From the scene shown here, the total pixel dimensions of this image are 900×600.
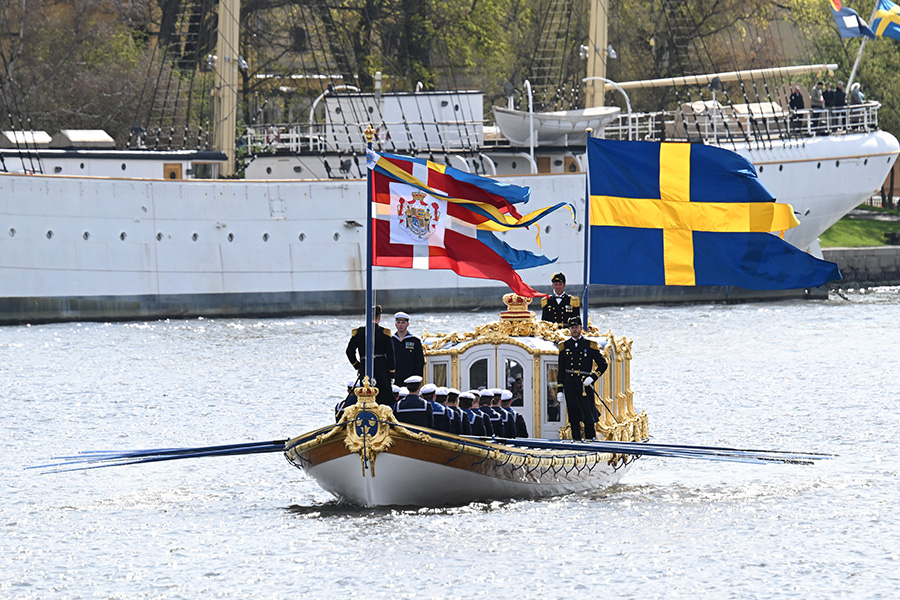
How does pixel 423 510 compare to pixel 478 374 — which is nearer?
pixel 423 510

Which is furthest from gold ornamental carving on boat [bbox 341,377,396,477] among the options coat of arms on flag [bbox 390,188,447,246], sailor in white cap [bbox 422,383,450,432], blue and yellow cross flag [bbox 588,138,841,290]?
blue and yellow cross flag [bbox 588,138,841,290]

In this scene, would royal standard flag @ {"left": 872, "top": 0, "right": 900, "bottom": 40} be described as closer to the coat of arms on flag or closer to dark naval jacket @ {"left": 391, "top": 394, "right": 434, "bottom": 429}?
the coat of arms on flag

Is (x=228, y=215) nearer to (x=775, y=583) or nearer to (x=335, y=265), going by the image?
(x=335, y=265)

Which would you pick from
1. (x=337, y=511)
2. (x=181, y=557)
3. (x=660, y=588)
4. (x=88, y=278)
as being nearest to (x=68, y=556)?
(x=181, y=557)

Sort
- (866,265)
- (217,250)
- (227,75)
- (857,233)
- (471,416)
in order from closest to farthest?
(471,416), (227,75), (217,250), (866,265), (857,233)

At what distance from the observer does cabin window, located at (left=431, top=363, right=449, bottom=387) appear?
23.0 meters

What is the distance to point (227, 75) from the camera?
2247 inches

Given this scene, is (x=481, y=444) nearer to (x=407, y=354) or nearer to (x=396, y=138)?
(x=407, y=354)

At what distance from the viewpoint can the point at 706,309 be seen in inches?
2304

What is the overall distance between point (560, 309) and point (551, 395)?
2217mm

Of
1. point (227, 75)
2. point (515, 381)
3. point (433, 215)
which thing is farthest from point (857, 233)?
point (433, 215)

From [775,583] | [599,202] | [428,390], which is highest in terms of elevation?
[599,202]

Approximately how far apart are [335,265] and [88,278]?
337 inches

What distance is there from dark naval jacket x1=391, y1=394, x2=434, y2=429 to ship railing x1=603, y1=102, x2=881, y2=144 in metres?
40.9
